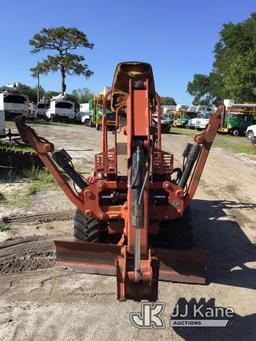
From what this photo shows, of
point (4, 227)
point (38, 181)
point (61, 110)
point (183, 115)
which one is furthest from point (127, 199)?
point (183, 115)

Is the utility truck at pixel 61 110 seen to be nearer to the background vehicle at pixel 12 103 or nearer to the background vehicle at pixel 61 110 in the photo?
the background vehicle at pixel 61 110

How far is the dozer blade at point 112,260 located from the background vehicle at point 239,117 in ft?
80.9

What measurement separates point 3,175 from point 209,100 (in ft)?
195

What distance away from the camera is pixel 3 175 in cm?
1009

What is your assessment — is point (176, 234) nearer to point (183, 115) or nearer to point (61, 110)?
point (61, 110)

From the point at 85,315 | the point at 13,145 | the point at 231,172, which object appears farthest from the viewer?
the point at 13,145

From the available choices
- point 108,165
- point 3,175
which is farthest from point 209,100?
point 108,165

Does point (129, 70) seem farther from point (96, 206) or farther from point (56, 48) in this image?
point (56, 48)

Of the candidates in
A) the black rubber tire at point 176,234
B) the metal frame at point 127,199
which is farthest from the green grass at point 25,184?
the black rubber tire at point 176,234

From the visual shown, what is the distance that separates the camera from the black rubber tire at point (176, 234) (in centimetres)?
523

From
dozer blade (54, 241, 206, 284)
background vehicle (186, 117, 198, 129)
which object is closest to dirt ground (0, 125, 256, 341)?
dozer blade (54, 241, 206, 284)

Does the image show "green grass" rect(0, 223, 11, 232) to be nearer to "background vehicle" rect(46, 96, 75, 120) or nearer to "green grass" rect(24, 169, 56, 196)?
"green grass" rect(24, 169, 56, 196)

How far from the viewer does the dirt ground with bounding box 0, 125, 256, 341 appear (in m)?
3.78

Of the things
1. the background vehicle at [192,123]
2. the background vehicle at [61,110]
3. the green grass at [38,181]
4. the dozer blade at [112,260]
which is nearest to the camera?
the dozer blade at [112,260]
